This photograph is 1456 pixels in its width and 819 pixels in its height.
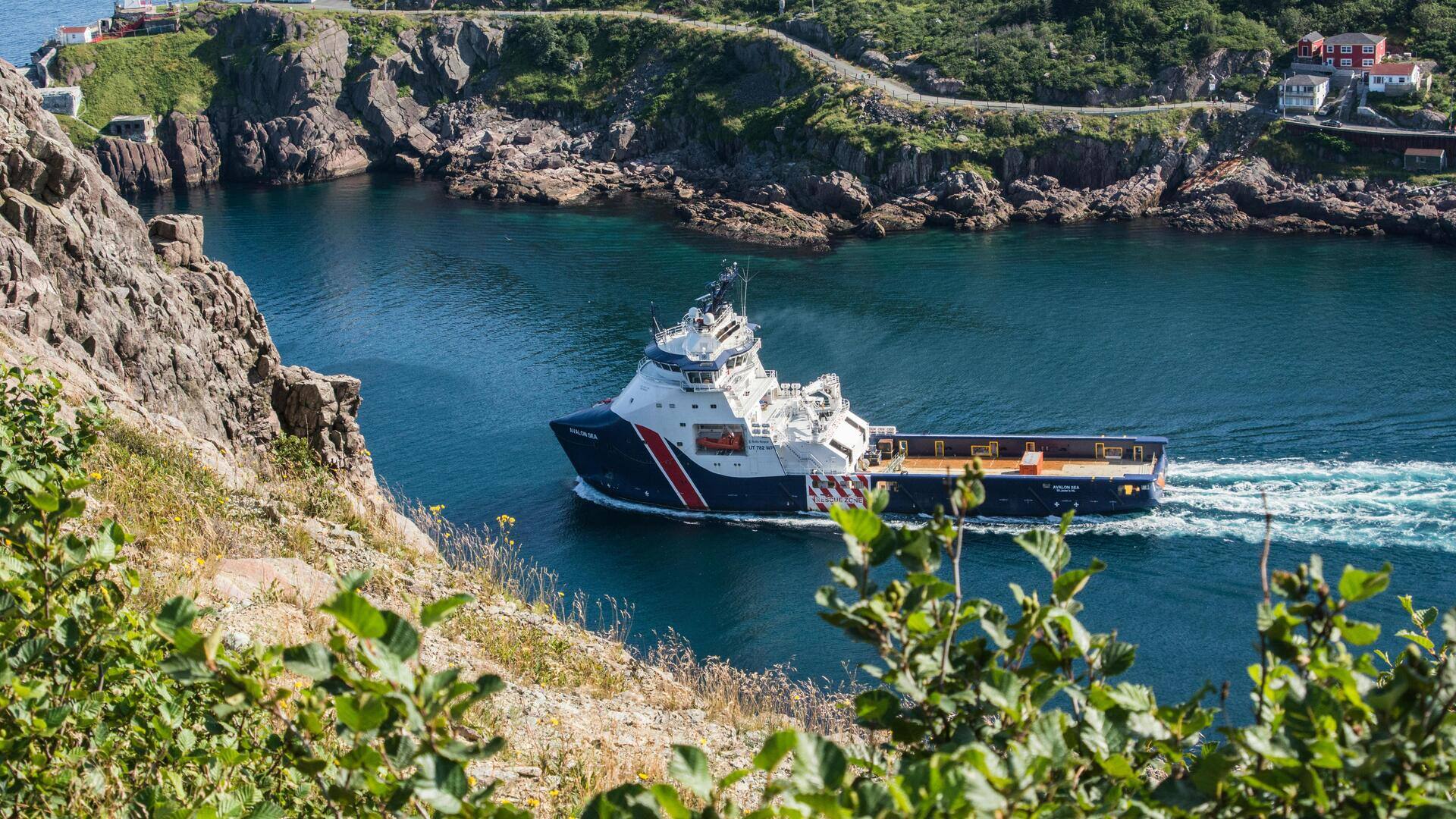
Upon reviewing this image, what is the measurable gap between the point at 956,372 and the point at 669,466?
15.0 metres

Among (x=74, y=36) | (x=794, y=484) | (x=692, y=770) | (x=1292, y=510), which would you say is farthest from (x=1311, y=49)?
(x=74, y=36)

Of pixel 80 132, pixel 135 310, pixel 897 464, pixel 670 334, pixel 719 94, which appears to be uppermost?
pixel 135 310

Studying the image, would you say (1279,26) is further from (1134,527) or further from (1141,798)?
(1141,798)

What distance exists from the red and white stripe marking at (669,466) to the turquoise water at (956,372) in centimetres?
85

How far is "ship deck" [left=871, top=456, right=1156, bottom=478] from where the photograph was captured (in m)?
42.2

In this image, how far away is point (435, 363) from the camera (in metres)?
58.2

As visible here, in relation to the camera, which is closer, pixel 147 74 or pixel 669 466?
pixel 669 466

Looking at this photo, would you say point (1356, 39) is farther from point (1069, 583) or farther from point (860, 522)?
point (860, 522)

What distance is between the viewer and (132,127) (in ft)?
339

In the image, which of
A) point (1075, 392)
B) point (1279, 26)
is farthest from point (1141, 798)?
point (1279, 26)

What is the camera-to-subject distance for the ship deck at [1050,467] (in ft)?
139

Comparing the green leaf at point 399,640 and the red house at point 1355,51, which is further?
the red house at point 1355,51

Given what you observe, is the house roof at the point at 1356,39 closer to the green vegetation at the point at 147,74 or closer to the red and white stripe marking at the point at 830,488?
the red and white stripe marking at the point at 830,488

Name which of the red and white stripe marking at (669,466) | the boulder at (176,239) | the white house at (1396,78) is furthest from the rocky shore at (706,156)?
the boulder at (176,239)
